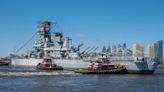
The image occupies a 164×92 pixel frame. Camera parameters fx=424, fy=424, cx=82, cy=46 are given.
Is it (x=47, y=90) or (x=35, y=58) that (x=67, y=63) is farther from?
(x=47, y=90)

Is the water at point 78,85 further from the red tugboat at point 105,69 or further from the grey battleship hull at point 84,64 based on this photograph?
the grey battleship hull at point 84,64

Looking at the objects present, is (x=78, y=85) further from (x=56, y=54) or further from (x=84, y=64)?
(x=56, y=54)

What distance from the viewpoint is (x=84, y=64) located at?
13412cm

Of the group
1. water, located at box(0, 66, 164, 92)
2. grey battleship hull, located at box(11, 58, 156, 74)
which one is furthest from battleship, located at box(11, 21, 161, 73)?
water, located at box(0, 66, 164, 92)

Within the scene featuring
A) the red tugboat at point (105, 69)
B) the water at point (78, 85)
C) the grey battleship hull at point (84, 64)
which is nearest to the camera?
the water at point (78, 85)

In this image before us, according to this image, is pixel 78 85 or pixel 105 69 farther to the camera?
pixel 105 69

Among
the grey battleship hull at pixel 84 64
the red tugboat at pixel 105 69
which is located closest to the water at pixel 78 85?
the red tugboat at pixel 105 69

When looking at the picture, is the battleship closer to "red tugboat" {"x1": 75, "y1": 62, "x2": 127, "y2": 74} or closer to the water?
"red tugboat" {"x1": 75, "y1": 62, "x2": 127, "y2": 74}

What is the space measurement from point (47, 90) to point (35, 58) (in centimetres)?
11392

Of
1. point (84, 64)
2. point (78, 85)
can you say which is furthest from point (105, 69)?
point (84, 64)

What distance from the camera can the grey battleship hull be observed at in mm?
101625

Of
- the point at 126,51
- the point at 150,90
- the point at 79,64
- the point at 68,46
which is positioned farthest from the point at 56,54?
the point at 150,90

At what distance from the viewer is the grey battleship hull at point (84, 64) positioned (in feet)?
333

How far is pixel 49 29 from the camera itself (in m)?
165
